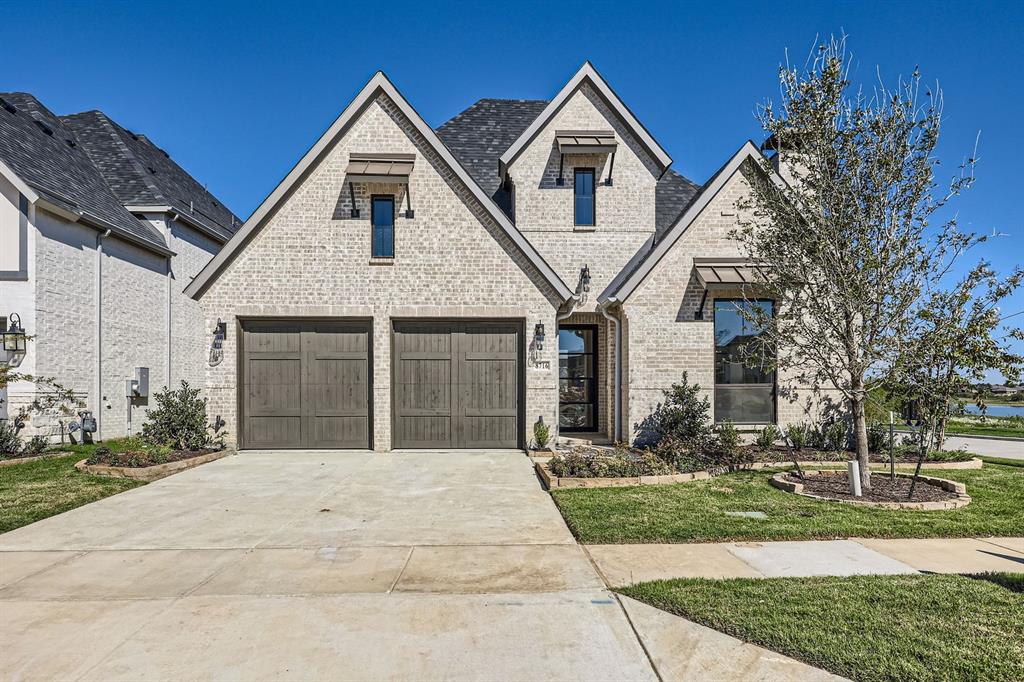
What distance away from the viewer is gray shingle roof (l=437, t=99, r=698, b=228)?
16125 millimetres

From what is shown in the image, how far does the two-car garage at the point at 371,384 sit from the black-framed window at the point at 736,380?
4472mm

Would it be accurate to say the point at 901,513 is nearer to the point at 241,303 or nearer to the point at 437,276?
the point at 437,276

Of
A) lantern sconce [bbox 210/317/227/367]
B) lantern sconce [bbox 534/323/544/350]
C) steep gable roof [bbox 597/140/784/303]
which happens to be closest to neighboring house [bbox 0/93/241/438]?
lantern sconce [bbox 210/317/227/367]

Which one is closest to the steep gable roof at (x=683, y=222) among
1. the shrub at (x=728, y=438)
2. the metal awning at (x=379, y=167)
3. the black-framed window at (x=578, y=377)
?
the black-framed window at (x=578, y=377)

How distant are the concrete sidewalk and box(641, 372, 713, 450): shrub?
5528mm

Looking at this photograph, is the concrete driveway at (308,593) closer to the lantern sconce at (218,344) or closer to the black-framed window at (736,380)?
the lantern sconce at (218,344)

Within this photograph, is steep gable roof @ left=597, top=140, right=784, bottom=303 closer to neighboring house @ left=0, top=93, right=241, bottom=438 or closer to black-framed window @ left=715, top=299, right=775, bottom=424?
black-framed window @ left=715, top=299, right=775, bottom=424

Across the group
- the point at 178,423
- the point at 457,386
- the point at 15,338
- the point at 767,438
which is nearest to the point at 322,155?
the point at 457,386

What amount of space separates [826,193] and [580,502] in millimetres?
5912

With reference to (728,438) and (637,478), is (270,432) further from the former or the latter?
(728,438)

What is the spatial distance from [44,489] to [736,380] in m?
13.0

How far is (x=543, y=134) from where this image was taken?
49.3 feet

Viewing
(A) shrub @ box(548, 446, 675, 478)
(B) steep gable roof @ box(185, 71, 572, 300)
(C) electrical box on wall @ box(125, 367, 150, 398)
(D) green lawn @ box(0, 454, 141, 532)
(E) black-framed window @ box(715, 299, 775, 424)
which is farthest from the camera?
(C) electrical box on wall @ box(125, 367, 150, 398)

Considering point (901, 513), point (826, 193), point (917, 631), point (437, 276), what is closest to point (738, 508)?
point (901, 513)
